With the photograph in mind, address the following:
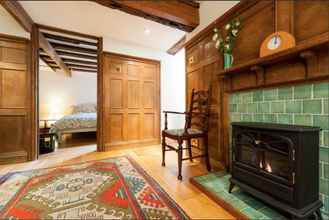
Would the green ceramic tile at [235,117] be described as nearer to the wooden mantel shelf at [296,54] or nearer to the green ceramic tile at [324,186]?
the wooden mantel shelf at [296,54]

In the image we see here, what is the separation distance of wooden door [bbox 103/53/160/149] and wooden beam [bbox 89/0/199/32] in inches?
50.0

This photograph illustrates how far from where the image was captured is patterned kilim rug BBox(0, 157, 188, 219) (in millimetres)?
1173

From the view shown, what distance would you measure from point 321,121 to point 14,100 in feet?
12.2

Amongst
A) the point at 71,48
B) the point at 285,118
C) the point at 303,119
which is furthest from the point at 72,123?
the point at 303,119

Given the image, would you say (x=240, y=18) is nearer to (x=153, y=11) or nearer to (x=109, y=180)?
(x=153, y=11)

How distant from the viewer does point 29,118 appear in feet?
8.00

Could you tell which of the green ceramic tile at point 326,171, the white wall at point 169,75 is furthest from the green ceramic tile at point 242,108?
the white wall at point 169,75

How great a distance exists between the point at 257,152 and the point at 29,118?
126 inches

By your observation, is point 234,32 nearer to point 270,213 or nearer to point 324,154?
point 324,154

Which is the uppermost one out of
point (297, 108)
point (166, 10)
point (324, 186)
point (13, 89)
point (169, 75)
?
point (166, 10)

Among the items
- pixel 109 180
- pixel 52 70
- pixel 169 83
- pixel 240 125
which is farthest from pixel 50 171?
pixel 52 70

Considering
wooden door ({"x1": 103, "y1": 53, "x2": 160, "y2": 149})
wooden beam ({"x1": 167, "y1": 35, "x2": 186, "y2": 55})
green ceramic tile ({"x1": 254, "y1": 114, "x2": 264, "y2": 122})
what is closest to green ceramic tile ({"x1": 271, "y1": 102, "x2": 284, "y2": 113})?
green ceramic tile ({"x1": 254, "y1": 114, "x2": 264, "y2": 122})

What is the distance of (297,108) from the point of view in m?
1.21

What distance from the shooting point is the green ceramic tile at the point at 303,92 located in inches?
44.6
